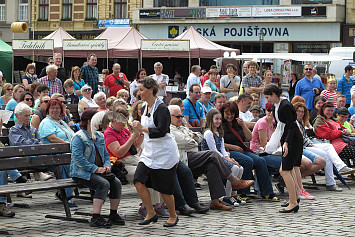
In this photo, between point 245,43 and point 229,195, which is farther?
point 245,43

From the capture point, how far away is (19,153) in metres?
9.10

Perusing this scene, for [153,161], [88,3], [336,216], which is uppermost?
[88,3]

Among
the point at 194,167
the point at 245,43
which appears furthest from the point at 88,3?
the point at 194,167

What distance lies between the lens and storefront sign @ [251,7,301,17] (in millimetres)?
44625

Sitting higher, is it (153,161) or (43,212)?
(153,161)

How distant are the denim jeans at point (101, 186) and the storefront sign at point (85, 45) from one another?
68.0 feet

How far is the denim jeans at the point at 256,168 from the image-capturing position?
426 inches

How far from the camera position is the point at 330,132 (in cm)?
1314

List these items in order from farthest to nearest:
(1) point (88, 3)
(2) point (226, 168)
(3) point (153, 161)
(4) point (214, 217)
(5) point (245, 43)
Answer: (1) point (88, 3), (5) point (245, 43), (2) point (226, 168), (4) point (214, 217), (3) point (153, 161)

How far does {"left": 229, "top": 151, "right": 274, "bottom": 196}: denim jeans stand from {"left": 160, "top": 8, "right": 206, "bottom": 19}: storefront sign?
3717cm

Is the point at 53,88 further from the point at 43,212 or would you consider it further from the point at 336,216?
the point at 336,216

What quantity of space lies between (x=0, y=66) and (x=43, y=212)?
885 inches

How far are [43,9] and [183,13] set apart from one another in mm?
11063

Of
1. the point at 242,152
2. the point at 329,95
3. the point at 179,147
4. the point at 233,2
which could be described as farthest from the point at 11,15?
the point at 179,147
